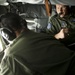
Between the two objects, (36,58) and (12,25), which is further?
(12,25)

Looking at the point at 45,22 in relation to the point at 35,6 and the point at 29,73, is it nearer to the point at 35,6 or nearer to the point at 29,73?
the point at 35,6

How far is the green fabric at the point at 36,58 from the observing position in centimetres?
129

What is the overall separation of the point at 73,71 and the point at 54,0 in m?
1.60

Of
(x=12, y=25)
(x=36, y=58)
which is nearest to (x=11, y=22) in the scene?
(x=12, y=25)

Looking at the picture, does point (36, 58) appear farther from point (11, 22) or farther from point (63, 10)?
point (63, 10)

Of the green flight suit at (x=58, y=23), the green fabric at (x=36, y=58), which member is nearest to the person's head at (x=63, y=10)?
the green flight suit at (x=58, y=23)

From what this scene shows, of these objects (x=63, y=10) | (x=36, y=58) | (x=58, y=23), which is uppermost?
(x=36, y=58)

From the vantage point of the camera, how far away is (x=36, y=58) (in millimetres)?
1332

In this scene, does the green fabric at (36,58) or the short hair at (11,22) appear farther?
the short hair at (11,22)

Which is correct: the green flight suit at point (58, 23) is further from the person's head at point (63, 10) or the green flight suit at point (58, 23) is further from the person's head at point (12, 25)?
the person's head at point (12, 25)

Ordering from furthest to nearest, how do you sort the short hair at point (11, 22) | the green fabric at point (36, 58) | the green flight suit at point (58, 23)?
the green flight suit at point (58, 23), the short hair at point (11, 22), the green fabric at point (36, 58)

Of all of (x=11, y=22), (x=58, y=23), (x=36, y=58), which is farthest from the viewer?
(x=58, y=23)

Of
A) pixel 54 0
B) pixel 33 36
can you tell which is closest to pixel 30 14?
pixel 54 0

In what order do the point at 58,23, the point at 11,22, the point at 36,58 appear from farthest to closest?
1. the point at 58,23
2. the point at 11,22
3. the point at 36,58
